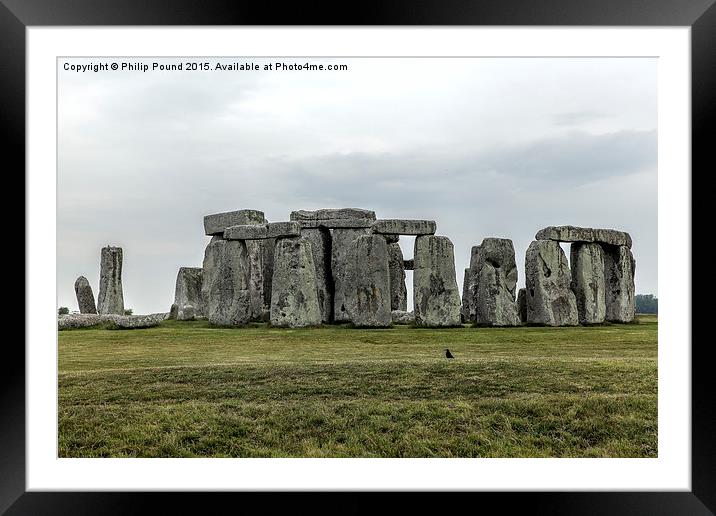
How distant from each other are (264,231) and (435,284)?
367 cm

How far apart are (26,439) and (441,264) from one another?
376 inches

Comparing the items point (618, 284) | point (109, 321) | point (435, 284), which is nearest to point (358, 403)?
point (435, 284)

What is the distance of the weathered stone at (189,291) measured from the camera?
17.0 meters

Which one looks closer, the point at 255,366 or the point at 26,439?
the point at 26,439

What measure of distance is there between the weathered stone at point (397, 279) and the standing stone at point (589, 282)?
15.8ft

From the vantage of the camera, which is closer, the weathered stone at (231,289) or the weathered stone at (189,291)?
the weathered stone at (231,289)

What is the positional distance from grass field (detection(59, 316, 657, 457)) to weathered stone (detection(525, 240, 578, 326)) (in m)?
4.05

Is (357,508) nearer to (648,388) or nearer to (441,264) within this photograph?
(648,388)

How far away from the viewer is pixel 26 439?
438cm

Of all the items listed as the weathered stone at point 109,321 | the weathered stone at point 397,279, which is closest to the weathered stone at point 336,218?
the weathered stone at point 397,279

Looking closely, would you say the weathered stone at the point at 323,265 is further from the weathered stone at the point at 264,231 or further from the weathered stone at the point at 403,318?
the weathered stone at the point at 403,318

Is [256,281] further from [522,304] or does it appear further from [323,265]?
[522,304]
